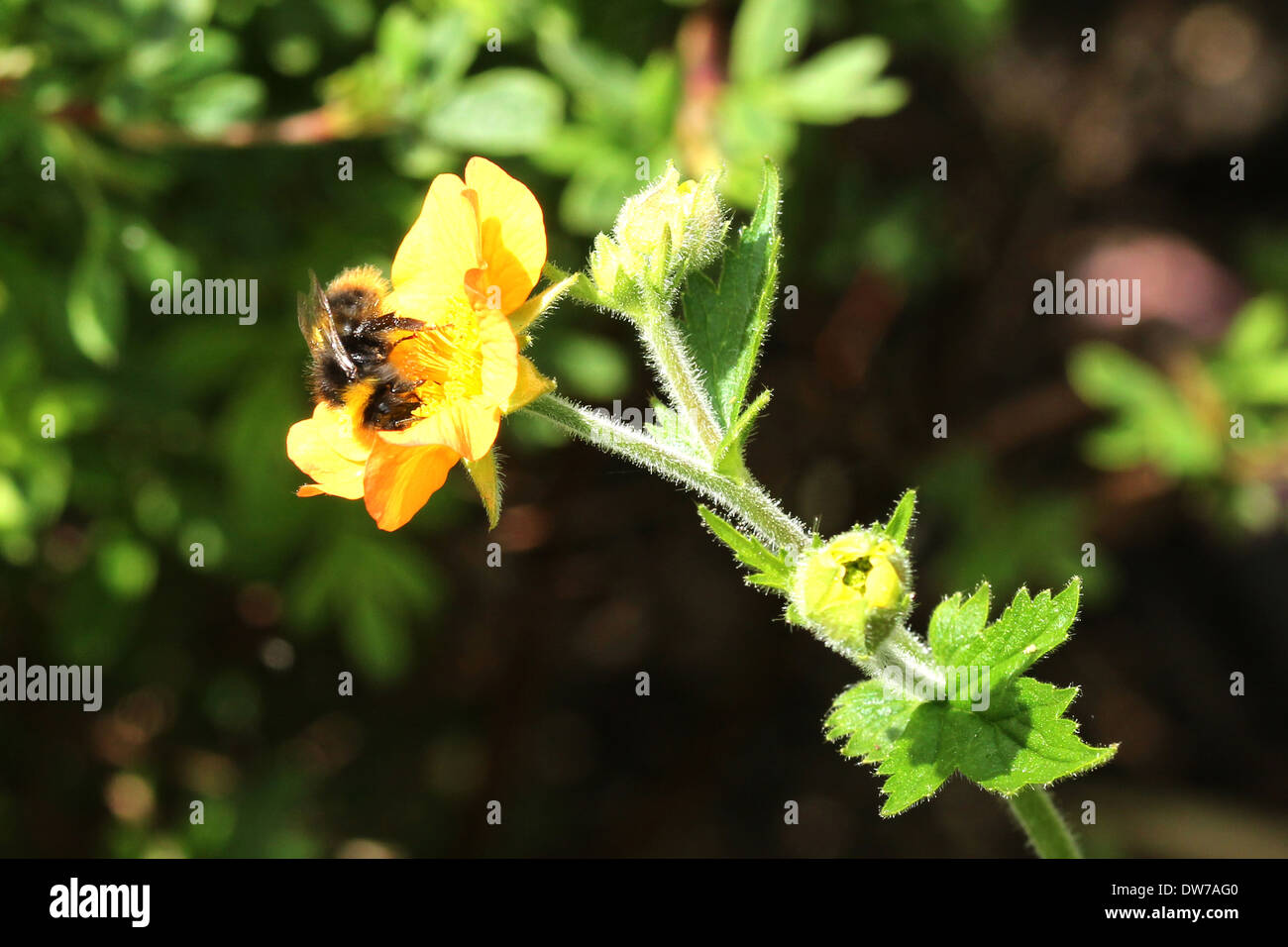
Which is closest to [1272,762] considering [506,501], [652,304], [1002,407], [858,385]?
[1002,407]

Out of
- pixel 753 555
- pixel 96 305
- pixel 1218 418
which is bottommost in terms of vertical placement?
pixel 753 555

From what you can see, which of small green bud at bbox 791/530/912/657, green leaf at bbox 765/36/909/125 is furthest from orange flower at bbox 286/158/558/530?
green leaf at bbox 765/36/909/125

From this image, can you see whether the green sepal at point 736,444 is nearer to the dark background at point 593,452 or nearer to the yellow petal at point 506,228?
the yellow petal at point 506,228

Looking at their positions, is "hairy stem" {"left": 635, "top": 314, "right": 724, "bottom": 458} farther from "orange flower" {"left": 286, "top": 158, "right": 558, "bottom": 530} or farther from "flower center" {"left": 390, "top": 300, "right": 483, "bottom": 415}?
"flower center" {"left": 390, "top": 300, "right": 483, "bottom": 415}

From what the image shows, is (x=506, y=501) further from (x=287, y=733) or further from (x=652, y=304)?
(x=652, y=304)

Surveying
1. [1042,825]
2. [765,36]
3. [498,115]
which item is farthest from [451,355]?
[765,36]

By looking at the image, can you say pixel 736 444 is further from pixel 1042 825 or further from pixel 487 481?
pixel 1042 825
